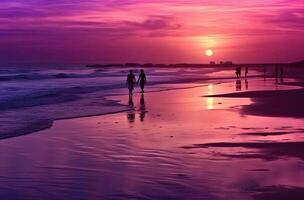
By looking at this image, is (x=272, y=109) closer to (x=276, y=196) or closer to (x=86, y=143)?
(x=86, y=143)

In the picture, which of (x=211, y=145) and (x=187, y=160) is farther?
(x=211, y=145)

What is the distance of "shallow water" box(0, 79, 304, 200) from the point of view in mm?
7859

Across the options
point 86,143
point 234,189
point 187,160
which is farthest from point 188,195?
point 86,143

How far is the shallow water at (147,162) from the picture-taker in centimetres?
786

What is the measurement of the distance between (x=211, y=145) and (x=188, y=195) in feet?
15.8

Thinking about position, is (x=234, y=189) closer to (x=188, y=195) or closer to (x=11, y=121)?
(x=188, y=195)

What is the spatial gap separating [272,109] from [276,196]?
1494 cm

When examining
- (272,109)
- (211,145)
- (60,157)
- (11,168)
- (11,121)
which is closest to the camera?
(11,168)

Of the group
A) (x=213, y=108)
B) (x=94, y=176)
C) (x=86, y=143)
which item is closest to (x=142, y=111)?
(x=213, y=108)

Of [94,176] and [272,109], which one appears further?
[272,109]

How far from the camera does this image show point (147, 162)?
10.1 m

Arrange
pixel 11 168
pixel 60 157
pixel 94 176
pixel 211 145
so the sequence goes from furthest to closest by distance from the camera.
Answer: pixel 211 145, pixel 60 157, pixel 11 168, pixel 94 176

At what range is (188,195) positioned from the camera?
7.51 m

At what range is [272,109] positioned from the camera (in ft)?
72.0
